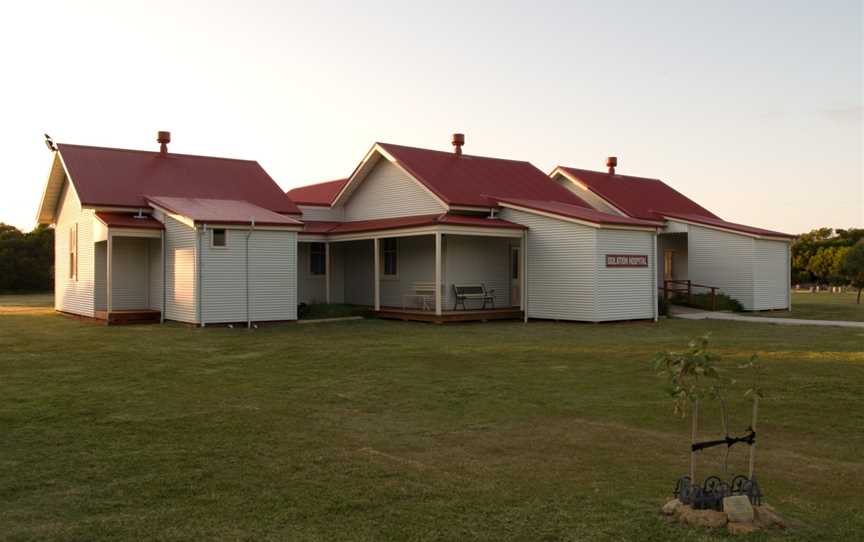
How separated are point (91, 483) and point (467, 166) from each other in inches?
851

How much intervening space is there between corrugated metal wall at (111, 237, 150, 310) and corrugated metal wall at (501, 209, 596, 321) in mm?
10692

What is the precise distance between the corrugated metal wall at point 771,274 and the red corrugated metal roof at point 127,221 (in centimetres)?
1803

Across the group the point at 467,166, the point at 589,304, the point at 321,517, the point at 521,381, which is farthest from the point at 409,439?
the point at 467,166

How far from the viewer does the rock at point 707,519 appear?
4996 mm

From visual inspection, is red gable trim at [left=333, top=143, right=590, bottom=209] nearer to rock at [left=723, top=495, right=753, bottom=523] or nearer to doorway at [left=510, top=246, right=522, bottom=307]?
doorway at [left=510, top=246, right=522, bottom=307]

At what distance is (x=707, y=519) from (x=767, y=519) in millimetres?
370

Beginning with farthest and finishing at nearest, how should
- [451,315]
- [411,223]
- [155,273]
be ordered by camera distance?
[155,273] → [411,223] → [451,315]

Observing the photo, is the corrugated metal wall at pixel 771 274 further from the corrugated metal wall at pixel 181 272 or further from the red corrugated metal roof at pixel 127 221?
the red corrugated metal roof at pixel 127 221

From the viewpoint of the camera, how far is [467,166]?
26.7 meters

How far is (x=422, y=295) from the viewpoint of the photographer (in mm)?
23125

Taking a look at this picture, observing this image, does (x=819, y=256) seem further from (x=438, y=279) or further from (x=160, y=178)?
(x=160, y=178)

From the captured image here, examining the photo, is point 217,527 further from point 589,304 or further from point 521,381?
point 589,304

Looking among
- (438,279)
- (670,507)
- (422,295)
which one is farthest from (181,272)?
(670,507)

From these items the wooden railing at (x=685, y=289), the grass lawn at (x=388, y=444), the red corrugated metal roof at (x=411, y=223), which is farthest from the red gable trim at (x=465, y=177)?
the grass lawn at (x=388, y=444)
